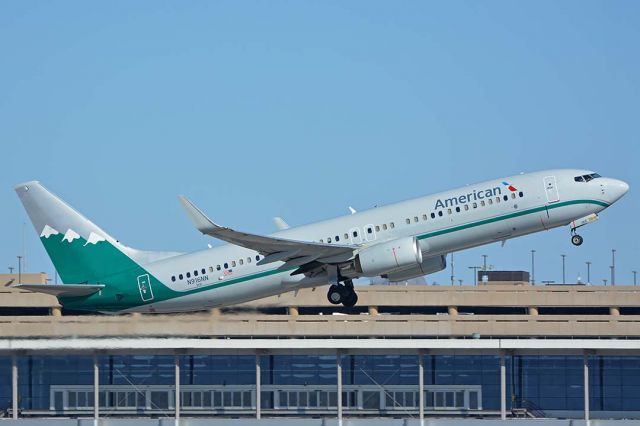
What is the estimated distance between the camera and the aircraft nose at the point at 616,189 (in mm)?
56281

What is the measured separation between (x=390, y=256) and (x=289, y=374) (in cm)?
769

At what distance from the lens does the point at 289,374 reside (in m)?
58.4

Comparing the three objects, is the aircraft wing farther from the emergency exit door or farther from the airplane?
the emergency exit door

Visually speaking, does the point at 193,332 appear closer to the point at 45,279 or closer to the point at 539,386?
the point at 539,386

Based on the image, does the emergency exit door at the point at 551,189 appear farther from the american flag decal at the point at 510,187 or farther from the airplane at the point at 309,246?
the american flag decal at the point at 510,187

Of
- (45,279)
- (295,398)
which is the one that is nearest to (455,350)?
(295,398)

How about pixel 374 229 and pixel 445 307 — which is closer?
pixel 374 229

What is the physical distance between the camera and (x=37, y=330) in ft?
189

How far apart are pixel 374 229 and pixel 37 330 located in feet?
50.4

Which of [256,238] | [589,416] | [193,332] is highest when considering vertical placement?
[256,238]

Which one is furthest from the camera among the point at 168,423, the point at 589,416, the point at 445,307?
the point at 445,307

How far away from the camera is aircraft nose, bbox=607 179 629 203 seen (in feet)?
185

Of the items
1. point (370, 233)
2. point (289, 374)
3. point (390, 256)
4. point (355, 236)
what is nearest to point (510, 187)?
point (390, 256)

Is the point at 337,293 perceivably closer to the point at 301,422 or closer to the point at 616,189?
the point at 301,422
